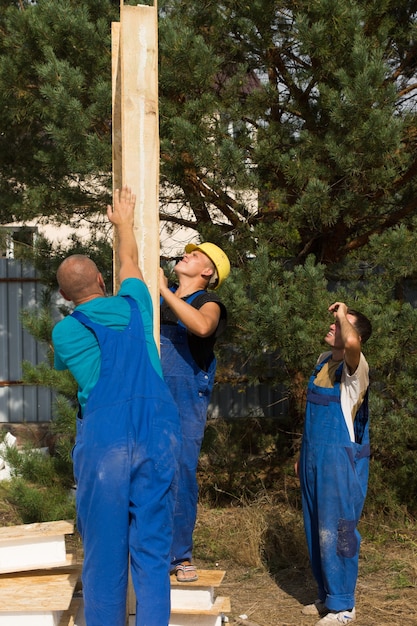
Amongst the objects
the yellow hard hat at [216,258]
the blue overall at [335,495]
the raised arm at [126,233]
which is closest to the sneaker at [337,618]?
the blue overall at [335,495]

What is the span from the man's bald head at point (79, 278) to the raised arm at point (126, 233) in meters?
0.15

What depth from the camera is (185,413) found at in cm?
375

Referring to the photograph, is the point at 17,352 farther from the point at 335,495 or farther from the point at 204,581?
the point at 204,581

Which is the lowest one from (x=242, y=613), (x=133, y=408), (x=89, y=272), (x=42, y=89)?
(x=242, y=613)

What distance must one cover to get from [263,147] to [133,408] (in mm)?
3106

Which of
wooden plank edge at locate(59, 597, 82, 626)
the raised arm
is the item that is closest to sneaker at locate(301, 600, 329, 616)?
wooden plank edge at locate(59, 597, 82, 626)

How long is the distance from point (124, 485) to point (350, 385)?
5.55ft

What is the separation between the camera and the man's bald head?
3.00 metres

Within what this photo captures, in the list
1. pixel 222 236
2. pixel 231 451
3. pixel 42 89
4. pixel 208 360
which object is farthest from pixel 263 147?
pixel 231 451

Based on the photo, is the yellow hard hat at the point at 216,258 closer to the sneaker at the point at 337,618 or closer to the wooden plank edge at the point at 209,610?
the wooden plank edge at the point at 209,610

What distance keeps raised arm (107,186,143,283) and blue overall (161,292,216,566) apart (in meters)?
0.67

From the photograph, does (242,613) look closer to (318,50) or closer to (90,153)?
(90,153)

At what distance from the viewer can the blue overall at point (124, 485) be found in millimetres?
2799

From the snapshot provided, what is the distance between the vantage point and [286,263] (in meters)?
6.21
